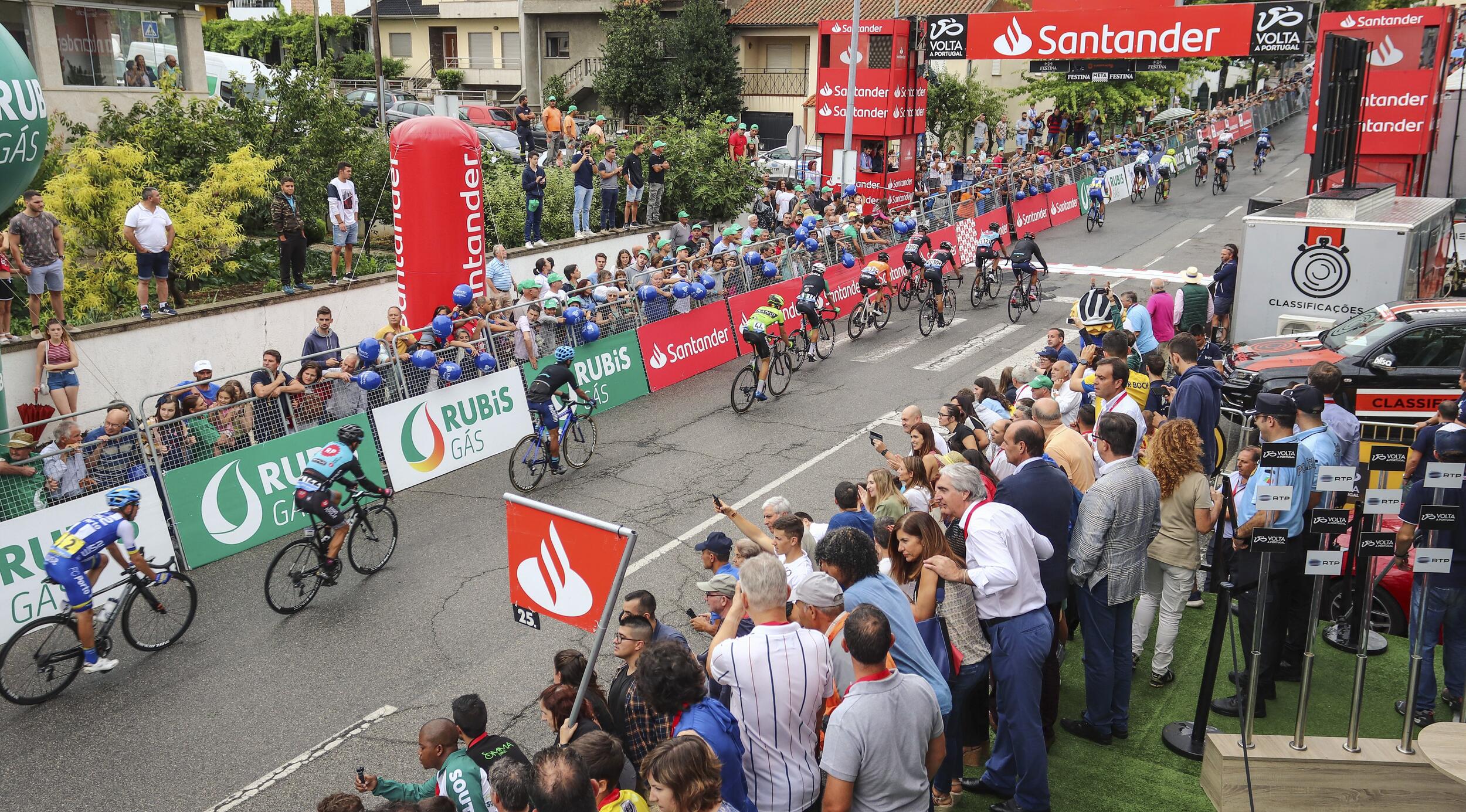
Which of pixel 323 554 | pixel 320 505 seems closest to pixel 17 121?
pixel 320 505

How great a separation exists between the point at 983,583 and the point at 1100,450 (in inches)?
63.9

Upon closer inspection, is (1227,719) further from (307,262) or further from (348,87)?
(348,87)

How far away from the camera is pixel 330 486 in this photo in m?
10.4

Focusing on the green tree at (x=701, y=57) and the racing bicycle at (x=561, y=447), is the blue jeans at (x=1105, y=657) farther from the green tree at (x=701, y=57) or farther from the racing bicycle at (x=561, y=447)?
A: the green tree at (x=701, y=57)

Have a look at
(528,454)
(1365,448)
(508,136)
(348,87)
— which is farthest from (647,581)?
(348,87)

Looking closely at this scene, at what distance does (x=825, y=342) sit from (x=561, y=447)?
723cm

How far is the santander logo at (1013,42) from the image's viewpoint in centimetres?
2838

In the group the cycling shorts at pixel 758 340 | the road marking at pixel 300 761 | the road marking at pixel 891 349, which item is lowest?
the road marking at pixel 300 761

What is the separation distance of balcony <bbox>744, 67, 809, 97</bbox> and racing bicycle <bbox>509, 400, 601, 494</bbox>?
36312mm

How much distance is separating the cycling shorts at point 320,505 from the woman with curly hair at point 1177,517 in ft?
23.0

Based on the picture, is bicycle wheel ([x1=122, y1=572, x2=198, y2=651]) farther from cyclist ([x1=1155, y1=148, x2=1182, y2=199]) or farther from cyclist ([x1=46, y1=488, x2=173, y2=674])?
cyclist ([x1=1155, y1=148, x2=1182, y2=199])

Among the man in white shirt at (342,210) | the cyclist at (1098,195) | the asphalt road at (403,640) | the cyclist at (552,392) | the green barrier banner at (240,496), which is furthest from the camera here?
the cyclist at (1098,195)

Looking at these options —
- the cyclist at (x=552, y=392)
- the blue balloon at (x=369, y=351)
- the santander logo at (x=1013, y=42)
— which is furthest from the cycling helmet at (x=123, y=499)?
the santander logo at (x=1013, y=42)

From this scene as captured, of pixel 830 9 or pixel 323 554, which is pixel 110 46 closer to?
pixel 323 554
